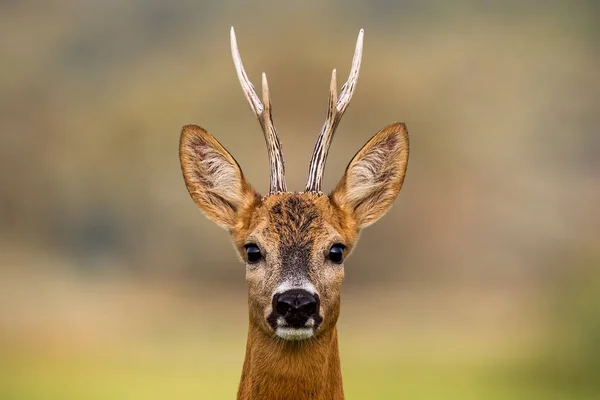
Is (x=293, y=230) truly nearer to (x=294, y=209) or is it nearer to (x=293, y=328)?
(x=294, y=209)

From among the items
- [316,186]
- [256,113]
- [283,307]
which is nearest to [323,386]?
[283,307]

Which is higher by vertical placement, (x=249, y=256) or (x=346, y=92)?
(x=346, y=92)

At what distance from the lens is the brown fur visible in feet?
23.1

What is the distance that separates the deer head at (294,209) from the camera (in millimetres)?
6930

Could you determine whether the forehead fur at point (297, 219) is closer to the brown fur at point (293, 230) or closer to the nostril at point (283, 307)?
the brown fur at point (293, 230)

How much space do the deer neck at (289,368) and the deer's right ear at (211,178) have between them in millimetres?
935

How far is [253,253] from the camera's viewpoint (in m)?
7.19

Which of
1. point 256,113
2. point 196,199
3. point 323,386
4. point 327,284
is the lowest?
point 323,386

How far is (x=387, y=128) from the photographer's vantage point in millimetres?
7645

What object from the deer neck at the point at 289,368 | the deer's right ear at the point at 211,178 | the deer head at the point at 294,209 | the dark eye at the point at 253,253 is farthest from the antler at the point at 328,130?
the deer neck at the point at 289,368
